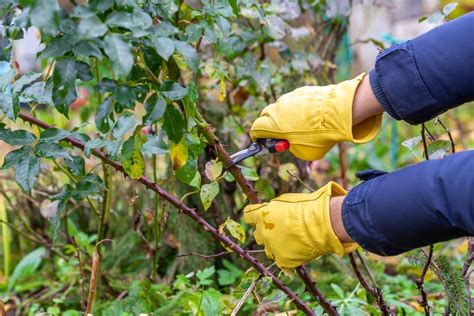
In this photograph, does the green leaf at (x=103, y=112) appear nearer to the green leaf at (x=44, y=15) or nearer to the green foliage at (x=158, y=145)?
the green foliage at (x=158, y=145)

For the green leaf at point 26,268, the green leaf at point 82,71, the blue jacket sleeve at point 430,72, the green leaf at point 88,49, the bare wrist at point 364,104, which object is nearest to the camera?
the green leaf at point 88,49

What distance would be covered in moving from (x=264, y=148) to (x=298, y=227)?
209 millimetres

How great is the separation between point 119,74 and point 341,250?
594 millimetres

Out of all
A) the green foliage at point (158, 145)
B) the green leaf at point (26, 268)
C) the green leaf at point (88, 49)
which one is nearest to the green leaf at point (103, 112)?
the green foliage at point (158, 145)

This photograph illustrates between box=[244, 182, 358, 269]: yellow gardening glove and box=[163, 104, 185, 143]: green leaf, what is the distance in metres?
0.34

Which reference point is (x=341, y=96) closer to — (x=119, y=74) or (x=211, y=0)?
(x=211, y=0)

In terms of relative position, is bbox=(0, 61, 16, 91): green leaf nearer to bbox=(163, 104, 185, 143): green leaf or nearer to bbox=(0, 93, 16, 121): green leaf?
bbox=(0, 93, 16, 121): green leaf

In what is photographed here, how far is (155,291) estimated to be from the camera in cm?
190

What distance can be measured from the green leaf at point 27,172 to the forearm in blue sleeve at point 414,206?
1.89ft

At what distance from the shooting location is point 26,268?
243cm

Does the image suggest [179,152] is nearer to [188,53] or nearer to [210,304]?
[188,53]

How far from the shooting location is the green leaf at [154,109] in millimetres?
1058

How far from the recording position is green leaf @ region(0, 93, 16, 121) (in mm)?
1286

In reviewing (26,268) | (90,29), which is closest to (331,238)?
(90,29)
